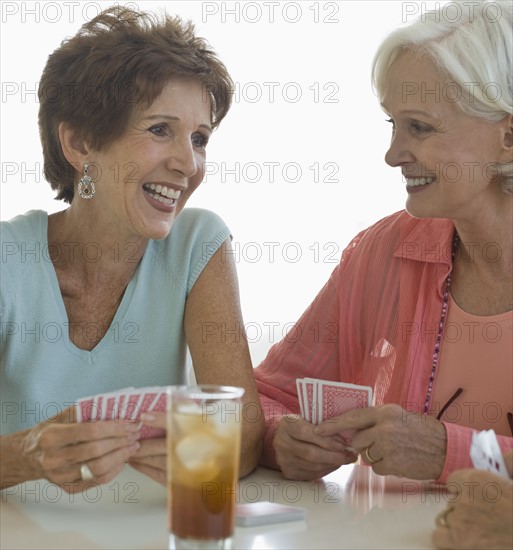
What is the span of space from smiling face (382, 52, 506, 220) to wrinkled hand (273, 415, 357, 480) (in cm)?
61

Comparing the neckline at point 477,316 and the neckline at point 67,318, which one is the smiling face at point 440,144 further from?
the neckline at point 67,318

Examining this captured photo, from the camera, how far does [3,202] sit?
13.6 ft

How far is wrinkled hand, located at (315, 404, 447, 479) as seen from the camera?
1.61m

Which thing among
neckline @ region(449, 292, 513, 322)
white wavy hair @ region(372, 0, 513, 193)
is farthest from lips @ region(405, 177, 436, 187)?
neckline @ region(449, 292, 513, 322)

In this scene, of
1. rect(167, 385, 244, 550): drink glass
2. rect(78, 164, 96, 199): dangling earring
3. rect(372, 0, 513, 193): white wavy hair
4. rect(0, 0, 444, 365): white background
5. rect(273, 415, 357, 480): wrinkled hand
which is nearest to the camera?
rect(167, 385, 244, 550): drink glass

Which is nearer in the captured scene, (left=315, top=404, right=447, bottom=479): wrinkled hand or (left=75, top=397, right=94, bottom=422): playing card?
(left=75, top=397, right=94, bottom=422): playing card

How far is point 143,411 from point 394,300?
0.88 meters

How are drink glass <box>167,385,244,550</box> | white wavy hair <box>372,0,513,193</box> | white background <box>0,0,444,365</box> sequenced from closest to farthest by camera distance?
drink glass <box>167,385,244,550</box> < white wavy hair <box>372,0,513,193</box> < white background <box>0,0,444,365</box>

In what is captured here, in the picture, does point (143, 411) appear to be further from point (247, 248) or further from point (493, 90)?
point (247, 248)

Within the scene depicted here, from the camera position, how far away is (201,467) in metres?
1.14

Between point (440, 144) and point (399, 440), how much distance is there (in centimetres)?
72

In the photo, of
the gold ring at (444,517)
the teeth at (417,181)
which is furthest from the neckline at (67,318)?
the gold ring at (444,517)

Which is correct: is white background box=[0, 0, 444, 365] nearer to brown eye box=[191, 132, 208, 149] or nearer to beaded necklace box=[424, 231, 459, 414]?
brown eye box=[191, 132, 208, 149]

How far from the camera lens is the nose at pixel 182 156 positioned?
Answer: 209cm
